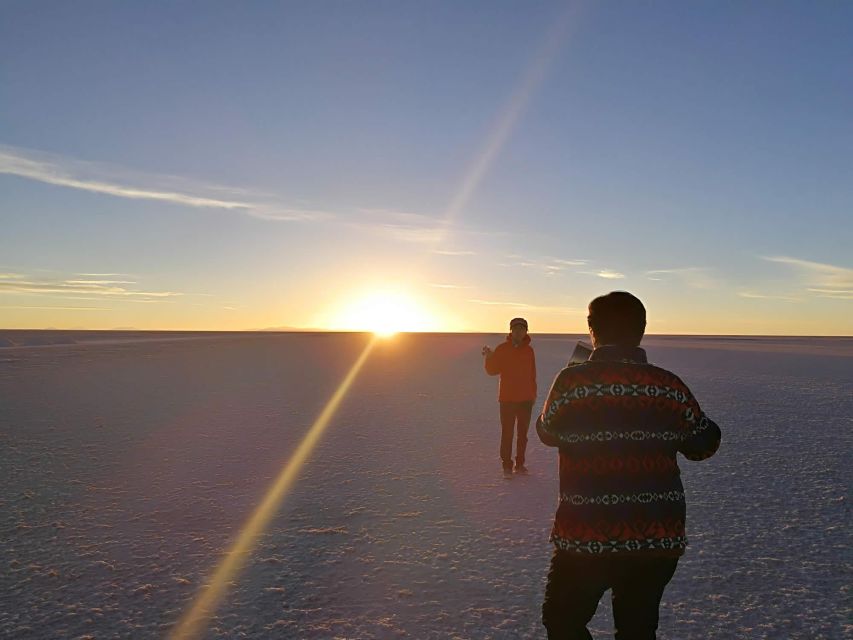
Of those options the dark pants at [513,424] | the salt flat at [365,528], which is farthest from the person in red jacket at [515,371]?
the salt flat at [365,528]

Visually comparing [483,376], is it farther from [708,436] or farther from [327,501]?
[708,436]

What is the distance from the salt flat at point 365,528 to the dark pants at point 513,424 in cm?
27

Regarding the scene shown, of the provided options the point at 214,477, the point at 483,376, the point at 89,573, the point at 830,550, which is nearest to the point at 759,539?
the point at 830,550

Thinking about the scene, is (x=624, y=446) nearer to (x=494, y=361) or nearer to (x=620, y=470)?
(x=620, y=470)

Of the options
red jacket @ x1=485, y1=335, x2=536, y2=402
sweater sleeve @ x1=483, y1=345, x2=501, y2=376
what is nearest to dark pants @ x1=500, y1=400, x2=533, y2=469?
red jacket @ x1=485, y1=335, x2=536, y2=402

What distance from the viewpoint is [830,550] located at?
507 cm

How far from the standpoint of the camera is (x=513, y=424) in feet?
23.8

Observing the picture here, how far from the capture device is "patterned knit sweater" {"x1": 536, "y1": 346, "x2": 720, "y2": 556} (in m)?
2.21

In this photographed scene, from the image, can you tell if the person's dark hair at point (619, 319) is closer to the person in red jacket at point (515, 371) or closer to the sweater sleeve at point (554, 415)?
the sweater sleeve at point (554, 415)

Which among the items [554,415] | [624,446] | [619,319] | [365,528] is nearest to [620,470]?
[624,446]

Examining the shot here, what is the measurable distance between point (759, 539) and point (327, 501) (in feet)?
12.8

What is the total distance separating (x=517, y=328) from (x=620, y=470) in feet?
15.8

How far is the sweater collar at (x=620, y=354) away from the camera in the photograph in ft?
7.51

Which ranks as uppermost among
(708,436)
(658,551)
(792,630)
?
(708,436)
